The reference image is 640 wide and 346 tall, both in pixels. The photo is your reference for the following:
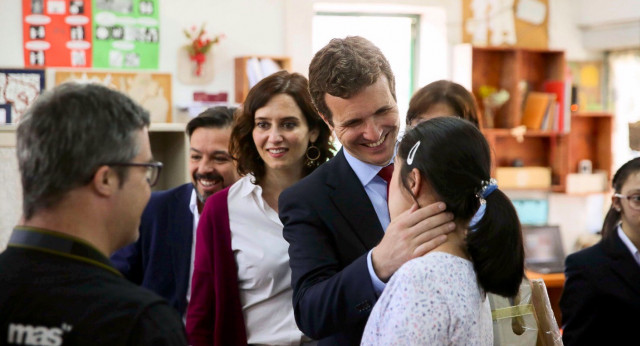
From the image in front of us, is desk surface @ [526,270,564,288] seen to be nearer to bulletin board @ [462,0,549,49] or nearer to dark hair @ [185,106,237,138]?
bulletin board @ [462,0,549,49]

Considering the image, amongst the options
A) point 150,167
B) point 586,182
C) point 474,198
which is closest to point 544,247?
point 586,182

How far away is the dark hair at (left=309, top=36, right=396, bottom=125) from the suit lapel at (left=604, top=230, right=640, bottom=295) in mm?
1085

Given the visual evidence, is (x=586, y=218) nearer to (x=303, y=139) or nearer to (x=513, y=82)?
(x=513, y=82)

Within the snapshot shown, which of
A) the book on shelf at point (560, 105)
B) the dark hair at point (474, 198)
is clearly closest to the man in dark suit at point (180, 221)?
the dark hair at point (474, 198)

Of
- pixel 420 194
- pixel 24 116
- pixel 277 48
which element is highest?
pixel 277 48

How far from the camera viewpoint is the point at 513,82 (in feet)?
22.1

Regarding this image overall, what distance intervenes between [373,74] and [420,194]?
51cm

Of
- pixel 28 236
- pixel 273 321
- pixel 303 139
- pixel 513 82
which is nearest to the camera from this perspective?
pixel 28 236

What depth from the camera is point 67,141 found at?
1.25 metres

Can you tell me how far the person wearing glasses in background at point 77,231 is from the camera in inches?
47.4

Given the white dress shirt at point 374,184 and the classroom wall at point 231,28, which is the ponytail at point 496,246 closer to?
the white dress shirt at point 374,184

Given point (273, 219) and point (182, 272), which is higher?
point (273, 219)

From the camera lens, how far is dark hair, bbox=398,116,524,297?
1539 mm

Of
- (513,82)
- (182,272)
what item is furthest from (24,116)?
(513,82)
